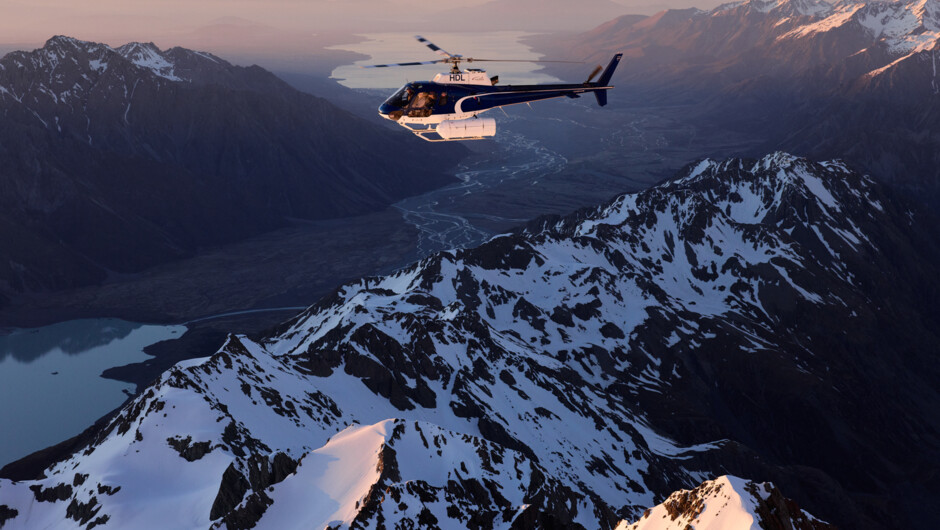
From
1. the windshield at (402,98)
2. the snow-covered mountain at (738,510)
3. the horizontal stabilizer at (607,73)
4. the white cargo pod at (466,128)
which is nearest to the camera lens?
the snow-covered mountain at (738,510)

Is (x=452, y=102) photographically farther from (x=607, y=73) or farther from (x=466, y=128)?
(x=607, y=73)

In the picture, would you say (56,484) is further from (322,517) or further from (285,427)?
(322,517)

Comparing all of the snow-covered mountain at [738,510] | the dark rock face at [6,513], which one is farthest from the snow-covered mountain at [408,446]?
the snow-covered mountain at [738,510]

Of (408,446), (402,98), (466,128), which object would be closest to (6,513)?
(408,446)

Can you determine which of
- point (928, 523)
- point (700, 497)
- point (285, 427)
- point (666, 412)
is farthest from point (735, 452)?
point (700, 497)

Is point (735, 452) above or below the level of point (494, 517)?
below

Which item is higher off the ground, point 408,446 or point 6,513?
point 408,446

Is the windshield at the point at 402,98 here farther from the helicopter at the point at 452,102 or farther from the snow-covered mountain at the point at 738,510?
the snow-covered mountain at the point at 738,510
